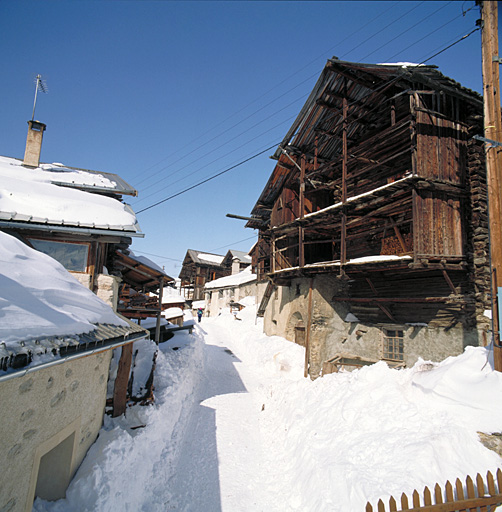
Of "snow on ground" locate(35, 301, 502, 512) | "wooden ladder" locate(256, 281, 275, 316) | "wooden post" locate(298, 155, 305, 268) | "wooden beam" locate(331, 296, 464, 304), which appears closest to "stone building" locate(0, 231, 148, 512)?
"snow on ground" locate(35, 301, 502, 512)

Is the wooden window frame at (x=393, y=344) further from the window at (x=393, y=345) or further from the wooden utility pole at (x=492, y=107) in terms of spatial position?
the wooden utility pole at (x=492, y=107)

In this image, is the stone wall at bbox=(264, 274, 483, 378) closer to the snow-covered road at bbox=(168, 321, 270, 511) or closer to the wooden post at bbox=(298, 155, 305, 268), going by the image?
the wooden post at bbox=(298, 155, 305, 268)

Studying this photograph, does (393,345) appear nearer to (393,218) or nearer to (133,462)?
(393,218)

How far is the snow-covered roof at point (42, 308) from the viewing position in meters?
2.83

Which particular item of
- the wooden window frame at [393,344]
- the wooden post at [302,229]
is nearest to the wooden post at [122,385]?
the wooden post at [302,229]

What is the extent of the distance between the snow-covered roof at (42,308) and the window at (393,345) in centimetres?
1017

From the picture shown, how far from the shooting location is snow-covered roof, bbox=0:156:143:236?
7.78 m

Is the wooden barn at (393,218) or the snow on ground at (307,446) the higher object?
the wooden barn at (393,218)

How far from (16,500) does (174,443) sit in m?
4.93

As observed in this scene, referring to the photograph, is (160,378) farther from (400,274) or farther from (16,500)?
(400,274)

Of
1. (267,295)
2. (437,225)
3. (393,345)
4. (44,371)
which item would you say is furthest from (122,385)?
(267,295)

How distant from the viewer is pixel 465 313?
30.9 feet

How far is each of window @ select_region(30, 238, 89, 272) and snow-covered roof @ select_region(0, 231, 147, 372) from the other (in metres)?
2.91

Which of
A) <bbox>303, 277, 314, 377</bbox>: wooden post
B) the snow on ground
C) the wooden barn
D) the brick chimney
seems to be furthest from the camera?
<bbox>303, 277, 314, 377</bbox>: wooden post
